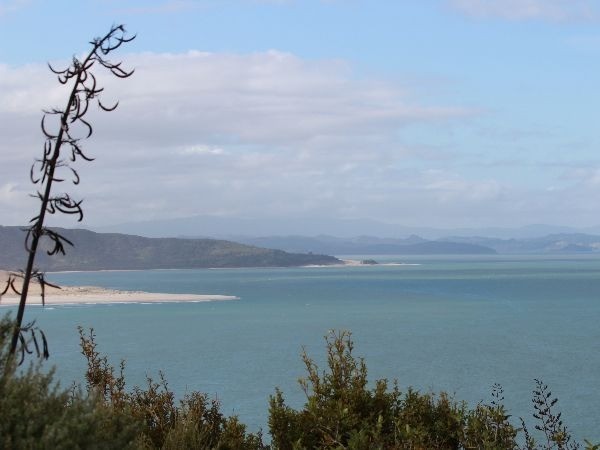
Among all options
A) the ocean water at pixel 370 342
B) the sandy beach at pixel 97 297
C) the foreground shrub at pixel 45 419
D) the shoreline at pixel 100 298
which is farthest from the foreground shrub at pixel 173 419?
the sandy beach at pixel 97 297

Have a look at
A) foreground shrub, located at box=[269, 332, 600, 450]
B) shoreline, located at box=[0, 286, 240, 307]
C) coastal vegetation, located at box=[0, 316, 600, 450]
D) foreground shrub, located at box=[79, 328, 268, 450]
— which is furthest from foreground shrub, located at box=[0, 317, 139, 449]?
shoreline, located at box=[0, 286, 240, 307]

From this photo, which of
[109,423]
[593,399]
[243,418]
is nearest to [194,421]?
[109,423]

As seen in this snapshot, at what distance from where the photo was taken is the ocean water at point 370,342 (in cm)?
5400

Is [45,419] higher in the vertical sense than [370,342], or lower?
higher

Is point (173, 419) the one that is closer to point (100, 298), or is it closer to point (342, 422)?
point (342, 422)

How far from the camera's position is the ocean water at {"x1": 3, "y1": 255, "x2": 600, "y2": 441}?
54.0 m

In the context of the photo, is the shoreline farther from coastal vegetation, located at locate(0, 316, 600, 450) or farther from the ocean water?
coastal vegetation, located at locate(0, 316, 600, 450)

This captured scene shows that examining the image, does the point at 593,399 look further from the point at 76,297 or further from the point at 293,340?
the point at 76,297

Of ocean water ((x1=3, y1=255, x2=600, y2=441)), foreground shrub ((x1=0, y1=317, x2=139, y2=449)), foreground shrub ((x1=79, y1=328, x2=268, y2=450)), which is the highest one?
foreground shrub ((x1=0, y1=317, x2=139, y2=449))

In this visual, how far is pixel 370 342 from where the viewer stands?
79.9 metres

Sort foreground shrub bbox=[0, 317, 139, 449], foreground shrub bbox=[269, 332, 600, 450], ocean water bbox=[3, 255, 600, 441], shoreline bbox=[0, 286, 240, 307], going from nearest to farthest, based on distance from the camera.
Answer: foreground shrub bbox=[0, 317, 139, 449]
foreground shrub bbox=[269, 332, 600, 450]
ocean water bbox=[3, 255, 600, 441]
shoreline bbox=[0, 286, 240, 307]

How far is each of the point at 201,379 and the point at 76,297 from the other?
275ft

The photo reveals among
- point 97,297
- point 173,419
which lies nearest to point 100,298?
point 97,297

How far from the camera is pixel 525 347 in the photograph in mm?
75750
